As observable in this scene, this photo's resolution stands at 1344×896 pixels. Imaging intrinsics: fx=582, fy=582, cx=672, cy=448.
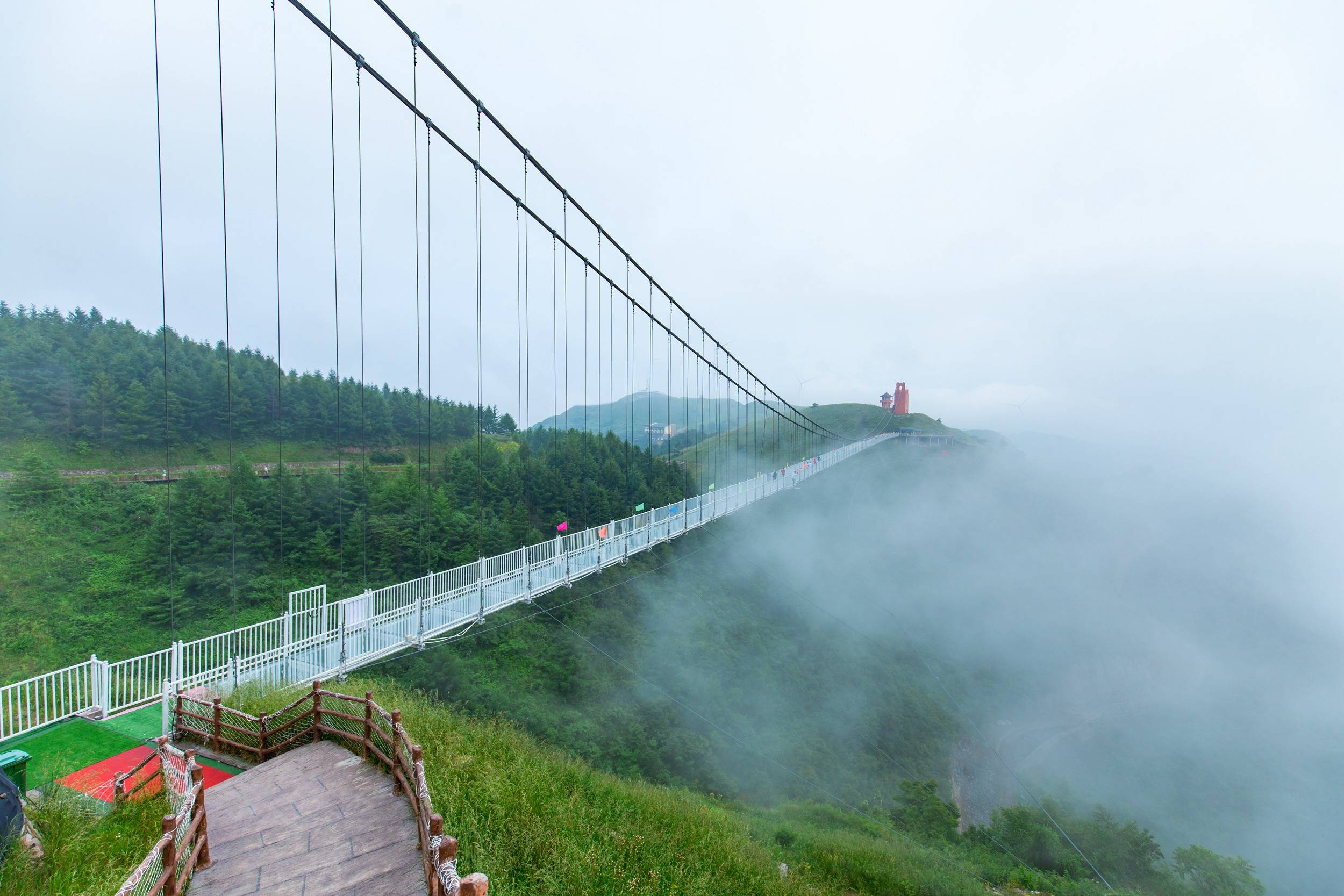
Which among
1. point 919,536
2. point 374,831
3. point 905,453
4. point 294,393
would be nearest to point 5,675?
point 374,831

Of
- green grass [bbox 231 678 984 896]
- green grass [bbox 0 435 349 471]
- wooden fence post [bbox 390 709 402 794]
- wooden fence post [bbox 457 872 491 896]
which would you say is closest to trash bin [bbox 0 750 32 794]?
green grass [bbox 231 678 984 896]

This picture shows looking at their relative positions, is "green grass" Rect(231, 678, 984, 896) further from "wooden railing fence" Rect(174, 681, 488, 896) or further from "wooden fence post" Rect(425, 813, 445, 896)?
"wooden fence post" Rect(425, 813, 445, 896)

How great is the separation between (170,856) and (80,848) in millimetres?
1200

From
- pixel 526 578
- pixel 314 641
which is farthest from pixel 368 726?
pixel 526 578

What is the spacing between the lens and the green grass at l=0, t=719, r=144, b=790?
→ 5359mm

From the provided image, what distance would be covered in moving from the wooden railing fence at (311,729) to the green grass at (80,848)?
51.0 inches

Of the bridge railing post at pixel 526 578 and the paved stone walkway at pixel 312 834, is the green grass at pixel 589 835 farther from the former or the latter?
the bridge railing post at pixel 526 578

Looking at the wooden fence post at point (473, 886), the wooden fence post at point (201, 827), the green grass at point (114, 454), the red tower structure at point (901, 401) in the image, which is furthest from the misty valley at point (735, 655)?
the red tower structure at point (901, 401)

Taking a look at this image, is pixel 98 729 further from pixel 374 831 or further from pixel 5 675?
pixel 5 675

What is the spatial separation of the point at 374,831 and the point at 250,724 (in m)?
2.68

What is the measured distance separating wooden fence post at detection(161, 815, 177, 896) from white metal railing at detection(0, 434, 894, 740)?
390 centimetres

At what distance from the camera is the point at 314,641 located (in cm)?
754

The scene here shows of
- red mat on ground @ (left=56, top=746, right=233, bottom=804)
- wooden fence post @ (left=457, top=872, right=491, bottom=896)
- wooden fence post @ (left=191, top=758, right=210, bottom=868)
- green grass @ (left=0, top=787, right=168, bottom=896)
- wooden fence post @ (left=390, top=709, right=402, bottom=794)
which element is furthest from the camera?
red mat on ground @ (left=56, top=746, right=233, bottom=804)

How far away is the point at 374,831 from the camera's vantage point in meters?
4.19
